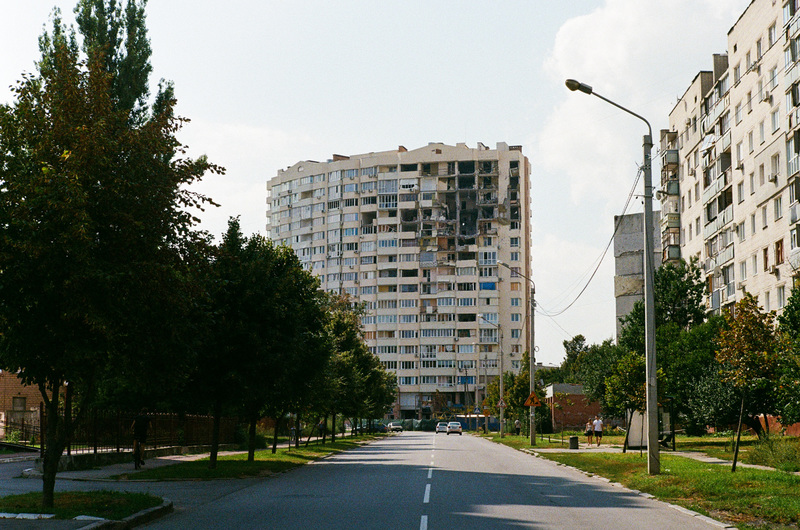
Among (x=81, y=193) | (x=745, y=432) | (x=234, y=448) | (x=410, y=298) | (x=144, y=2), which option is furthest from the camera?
(x=410, y=298)

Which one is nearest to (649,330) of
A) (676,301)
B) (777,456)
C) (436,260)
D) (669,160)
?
(777,456)

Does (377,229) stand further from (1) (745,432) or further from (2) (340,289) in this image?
(1) (745,432)

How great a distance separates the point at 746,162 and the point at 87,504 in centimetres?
5312

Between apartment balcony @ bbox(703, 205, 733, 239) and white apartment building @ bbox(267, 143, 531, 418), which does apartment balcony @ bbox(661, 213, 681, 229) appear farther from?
white apartment building @ bbox(267, 143, 531, 418)

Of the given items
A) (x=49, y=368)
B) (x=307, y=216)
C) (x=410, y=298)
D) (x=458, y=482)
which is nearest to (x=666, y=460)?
(x=458, y=482)

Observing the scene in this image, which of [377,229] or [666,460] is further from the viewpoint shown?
[377,229]

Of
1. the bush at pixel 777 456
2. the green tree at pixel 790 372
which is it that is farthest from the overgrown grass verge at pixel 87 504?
the bush at pixel 777 456

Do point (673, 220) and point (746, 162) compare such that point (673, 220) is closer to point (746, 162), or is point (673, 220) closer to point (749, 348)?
point (746, 162)

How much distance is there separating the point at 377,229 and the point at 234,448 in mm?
116127

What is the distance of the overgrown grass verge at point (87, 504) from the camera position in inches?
576

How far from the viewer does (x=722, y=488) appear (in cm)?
1933

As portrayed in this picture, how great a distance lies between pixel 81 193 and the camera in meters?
14.2

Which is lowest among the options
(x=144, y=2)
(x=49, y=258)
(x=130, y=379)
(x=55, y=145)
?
(x=130, y=379)

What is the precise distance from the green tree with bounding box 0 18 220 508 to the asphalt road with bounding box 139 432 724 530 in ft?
10.2
